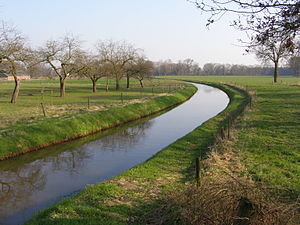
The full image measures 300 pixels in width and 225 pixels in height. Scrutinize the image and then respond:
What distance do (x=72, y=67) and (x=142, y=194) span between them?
110ft

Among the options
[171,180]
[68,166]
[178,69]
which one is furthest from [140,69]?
[178,69]

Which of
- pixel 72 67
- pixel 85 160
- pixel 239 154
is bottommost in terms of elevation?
pixel 85 160

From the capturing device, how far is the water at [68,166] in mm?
9719

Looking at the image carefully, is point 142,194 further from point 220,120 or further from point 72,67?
point 72,67

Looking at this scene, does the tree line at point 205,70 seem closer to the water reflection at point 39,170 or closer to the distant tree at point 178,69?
the distant tree at point 178,69

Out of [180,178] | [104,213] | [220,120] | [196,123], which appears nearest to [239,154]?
[180,178]

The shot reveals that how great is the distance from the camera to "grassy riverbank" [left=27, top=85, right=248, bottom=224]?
669 centimetres

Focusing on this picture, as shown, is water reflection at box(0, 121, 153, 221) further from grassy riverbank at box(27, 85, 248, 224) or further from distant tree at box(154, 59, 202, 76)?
distant tree at box(154, 59, 202, 76)

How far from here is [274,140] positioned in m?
13.8

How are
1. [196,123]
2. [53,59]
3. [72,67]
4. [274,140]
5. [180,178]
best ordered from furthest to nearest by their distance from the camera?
[72,67], [53,59], [196,123], [274,140], [180,178]

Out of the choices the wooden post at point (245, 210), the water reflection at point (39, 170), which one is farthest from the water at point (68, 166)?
the wooden post at point (245, 210)

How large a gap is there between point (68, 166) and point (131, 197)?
622 centimetres

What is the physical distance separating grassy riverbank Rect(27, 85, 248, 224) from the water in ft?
5.92

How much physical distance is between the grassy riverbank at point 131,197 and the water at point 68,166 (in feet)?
5.92
